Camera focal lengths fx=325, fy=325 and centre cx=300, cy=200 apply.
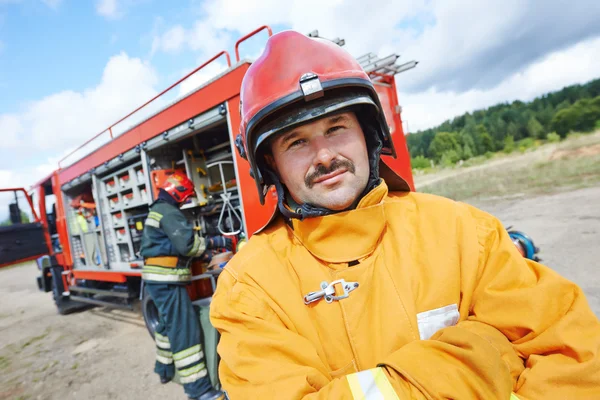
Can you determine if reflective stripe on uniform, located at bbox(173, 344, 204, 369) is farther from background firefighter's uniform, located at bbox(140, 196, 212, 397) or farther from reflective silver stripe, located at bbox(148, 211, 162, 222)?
reflective silver stripe, located at bbox(148, 211, 162, 222)

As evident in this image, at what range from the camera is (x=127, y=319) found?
5.70 meters

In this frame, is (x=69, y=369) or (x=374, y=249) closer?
(x=374, y=249)

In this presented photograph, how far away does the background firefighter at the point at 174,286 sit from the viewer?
302 centimetres

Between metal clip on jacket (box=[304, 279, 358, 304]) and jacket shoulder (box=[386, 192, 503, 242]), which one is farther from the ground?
jacket shoulder (box=[386, 192, 503, 242])

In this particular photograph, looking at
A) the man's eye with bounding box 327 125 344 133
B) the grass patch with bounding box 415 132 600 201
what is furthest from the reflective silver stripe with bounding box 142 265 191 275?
the grass patch with bounding box 415 132 600 201

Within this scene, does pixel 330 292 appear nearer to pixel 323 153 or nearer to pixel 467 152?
pixel 323 153

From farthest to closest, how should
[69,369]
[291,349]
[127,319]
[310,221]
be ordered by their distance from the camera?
[127,319], [69,369], [310,221], [291,349]

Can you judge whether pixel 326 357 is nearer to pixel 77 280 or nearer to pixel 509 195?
pixel 77 280

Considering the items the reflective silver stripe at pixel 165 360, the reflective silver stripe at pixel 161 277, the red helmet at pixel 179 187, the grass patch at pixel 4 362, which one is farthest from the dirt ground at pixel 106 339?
the red helmet at pixel 179 187

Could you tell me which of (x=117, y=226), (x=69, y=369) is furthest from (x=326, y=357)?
(x=117, y=226)

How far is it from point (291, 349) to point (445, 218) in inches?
28.0

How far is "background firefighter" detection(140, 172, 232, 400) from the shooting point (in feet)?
9.92

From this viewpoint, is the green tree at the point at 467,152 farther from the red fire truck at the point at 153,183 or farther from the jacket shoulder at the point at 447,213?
the jacket shoulder at the point at 447,213

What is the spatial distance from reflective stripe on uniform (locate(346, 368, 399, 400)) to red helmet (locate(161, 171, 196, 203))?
9.68 feet
